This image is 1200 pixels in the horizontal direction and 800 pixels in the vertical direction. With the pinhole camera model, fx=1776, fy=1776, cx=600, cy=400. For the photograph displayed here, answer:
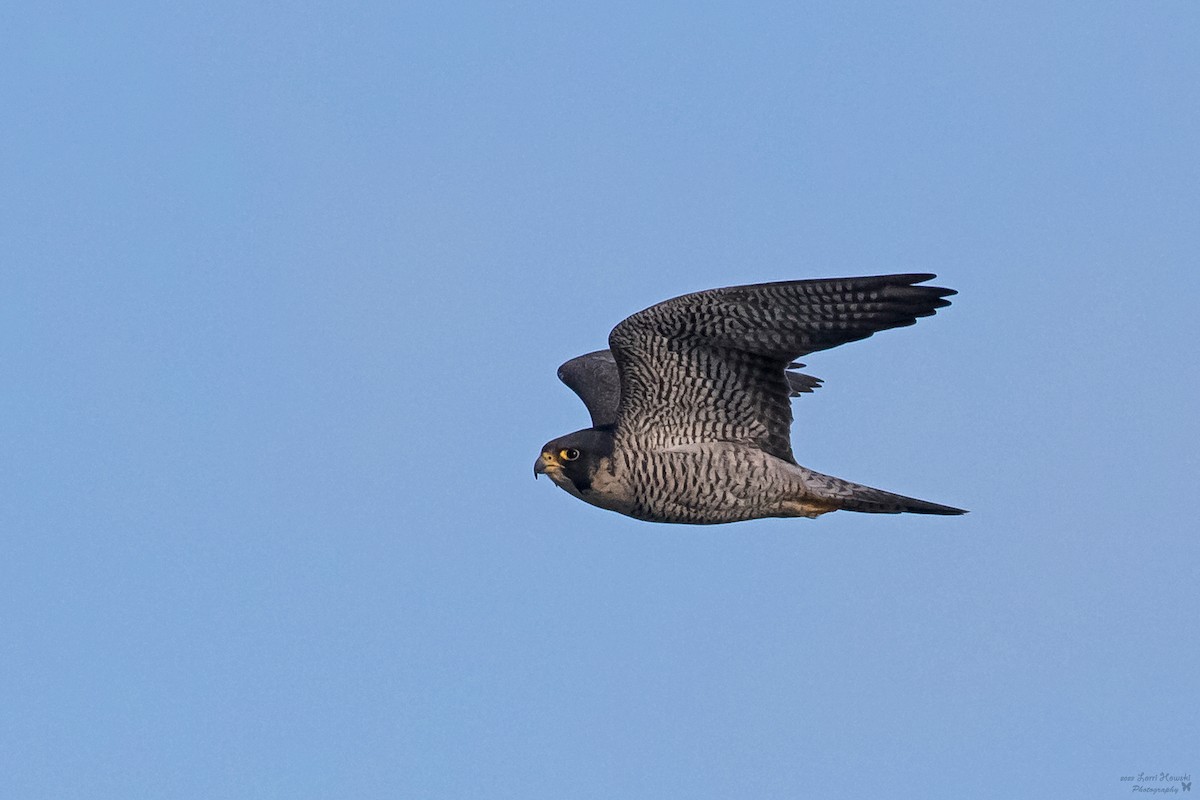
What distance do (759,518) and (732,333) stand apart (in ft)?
5.60

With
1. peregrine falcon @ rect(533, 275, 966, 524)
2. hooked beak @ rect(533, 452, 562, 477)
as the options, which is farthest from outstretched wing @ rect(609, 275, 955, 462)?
hooked beak @ rect(533, 452, 562, 477)

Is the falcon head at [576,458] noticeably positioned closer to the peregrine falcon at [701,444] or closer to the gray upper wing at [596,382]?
the peregrine falcon at [701,444]

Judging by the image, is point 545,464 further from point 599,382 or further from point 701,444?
point 599,382

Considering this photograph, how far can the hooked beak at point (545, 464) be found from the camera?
14289 millimetres

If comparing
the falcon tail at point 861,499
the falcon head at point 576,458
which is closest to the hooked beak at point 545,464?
the falcon head at point 576,458

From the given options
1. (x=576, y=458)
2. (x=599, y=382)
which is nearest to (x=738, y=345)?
(x=576, y=458)

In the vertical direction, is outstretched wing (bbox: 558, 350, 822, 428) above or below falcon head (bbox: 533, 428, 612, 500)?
above

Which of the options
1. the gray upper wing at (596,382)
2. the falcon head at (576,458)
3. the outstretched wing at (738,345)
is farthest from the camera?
the gray upper wing at (596,382)

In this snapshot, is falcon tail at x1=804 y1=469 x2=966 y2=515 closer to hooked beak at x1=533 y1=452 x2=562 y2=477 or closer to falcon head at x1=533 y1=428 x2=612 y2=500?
falcon head at x1=533 y1=428 x2=612 y2=500

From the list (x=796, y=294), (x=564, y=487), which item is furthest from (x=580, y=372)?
(x=796, y=294)

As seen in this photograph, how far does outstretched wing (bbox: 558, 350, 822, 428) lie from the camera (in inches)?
628

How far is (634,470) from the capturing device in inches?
559

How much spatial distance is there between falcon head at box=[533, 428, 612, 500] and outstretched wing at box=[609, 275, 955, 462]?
281 millimetres

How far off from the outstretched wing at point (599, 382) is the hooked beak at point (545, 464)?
114 centimetres
